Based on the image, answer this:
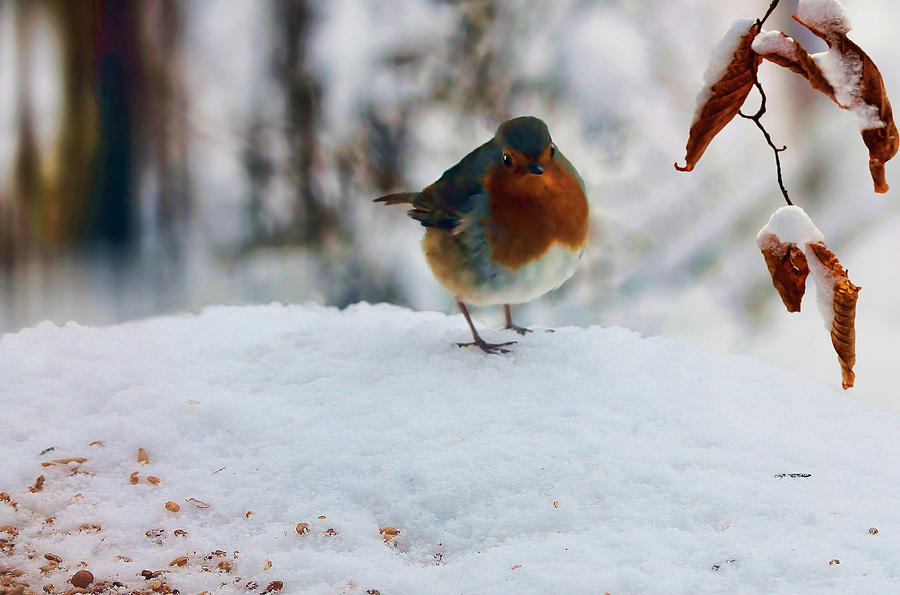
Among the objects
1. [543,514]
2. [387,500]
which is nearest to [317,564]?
[387,500]

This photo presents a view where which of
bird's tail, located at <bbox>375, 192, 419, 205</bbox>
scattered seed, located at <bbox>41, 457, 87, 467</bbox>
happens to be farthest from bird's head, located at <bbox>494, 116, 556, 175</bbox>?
scattered seed, located at <bbox>41, 457, 87, 467</bbox>

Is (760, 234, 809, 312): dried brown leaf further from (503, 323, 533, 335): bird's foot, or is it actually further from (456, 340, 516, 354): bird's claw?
(503, 323, 533, 335): bird's foot

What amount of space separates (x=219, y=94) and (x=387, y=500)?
128cm

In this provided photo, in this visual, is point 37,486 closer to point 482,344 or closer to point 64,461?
point 64,461

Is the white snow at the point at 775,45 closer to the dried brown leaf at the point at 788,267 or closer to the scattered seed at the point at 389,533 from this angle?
the dried brown leaf at the point at 788,267


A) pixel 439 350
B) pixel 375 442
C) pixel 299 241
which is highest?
pixel 299 241

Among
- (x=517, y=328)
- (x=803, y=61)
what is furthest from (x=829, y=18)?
(x=517, y=328)

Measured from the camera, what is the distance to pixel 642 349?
194cm

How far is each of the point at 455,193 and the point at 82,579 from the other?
100 centimetres

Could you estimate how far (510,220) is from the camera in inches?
65.6

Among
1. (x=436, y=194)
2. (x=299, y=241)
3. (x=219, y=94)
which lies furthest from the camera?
(x=299, y=241)

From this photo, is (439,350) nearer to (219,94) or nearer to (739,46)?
(219,94)

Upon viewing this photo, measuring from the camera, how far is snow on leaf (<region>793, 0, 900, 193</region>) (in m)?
0.51

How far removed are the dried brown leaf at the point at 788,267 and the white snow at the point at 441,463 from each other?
56 cm
